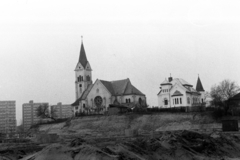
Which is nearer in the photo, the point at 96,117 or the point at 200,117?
the point at 200,117

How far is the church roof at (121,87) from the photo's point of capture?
286ft

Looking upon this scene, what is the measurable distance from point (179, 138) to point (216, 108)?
102 feet

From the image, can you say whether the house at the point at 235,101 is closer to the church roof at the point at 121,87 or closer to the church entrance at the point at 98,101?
the church roof at the point at 121,87

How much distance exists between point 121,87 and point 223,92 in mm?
31056

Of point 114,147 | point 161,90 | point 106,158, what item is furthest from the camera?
point 161,90

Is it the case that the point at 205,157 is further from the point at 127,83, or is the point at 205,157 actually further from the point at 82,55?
the point at 82,55

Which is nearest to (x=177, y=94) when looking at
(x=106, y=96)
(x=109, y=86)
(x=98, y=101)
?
(x=106, y=96)

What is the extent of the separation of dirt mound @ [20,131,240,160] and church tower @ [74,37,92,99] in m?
60.6

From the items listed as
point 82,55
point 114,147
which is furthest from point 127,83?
point 114,147

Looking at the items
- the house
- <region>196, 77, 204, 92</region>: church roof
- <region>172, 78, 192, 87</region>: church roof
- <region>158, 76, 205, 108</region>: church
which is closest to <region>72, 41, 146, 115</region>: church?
<region>158, 76, 205, 108</region>: church

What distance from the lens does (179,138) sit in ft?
105

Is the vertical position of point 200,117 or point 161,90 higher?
point 161,90

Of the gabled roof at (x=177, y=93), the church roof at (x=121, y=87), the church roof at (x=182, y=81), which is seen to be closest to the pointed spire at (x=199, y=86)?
the church roof at (x=182, y=81)

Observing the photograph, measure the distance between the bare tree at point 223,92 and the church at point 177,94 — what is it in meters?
14.3
